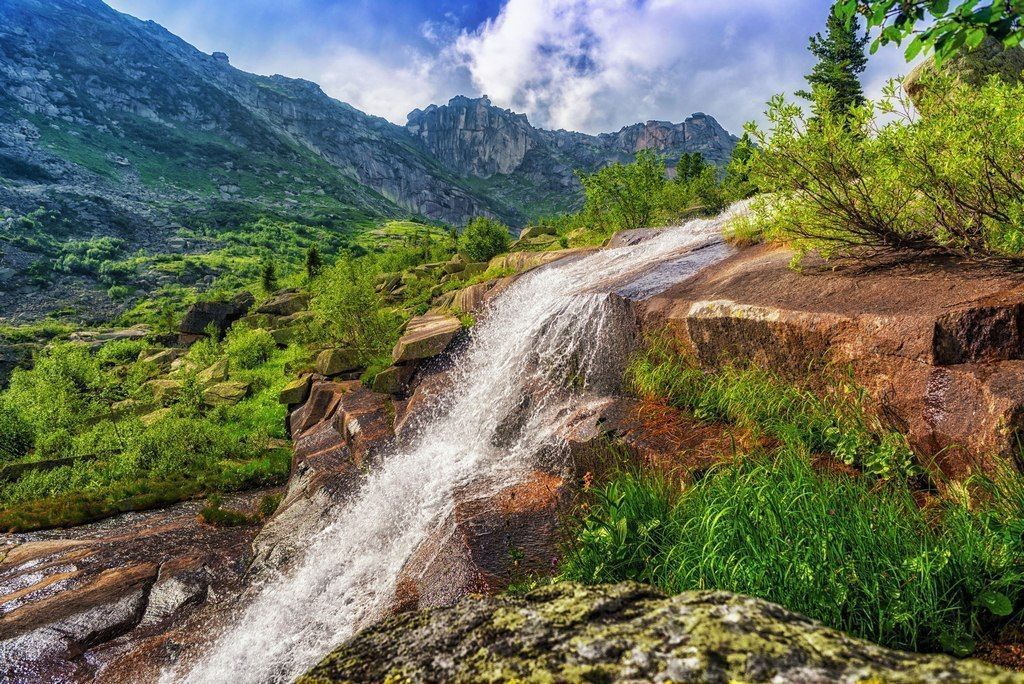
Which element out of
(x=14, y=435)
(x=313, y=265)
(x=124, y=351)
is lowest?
(x=14, y=435)

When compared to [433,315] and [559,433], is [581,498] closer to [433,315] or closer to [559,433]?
[559,433]

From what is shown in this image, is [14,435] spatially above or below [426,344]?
below

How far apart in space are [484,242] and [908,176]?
89.1ft

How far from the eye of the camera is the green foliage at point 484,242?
1241 inches

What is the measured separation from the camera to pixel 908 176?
5754 mm

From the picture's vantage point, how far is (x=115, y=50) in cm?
18400

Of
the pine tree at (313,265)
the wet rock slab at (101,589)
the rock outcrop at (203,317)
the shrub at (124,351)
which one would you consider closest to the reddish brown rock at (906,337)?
the wet rock slab at (101,589)

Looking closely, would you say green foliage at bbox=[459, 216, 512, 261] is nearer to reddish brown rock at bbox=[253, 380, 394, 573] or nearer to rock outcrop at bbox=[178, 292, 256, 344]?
reddish brown rock at bbox=[253, 380, 394, 573]

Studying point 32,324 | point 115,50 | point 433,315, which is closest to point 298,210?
point 32,324

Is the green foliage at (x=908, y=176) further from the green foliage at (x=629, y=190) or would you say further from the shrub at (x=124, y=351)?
the shrub at (x=124, y=351)

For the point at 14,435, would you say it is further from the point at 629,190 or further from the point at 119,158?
the point at 119,158

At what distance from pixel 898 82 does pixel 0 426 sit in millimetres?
36743

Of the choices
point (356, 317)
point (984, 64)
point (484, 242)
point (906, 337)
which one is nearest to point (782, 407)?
point (906, 337)

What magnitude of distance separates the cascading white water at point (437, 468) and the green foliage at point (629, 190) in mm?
12757
